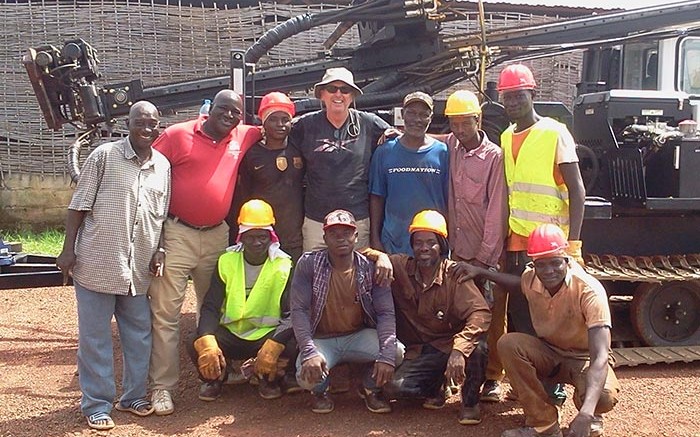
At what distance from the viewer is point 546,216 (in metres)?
5.02

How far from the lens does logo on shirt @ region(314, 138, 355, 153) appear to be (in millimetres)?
5430

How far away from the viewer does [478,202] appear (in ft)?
17.3

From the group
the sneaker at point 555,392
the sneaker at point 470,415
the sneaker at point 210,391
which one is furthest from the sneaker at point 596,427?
the sneaker at point 210,391

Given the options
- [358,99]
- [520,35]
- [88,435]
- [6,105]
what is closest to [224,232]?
[88,435]

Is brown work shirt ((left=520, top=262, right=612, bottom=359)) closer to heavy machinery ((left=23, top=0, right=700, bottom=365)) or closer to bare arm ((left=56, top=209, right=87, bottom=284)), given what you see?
heavy machinery ((left=23, top=0, right=700, bottom=365))

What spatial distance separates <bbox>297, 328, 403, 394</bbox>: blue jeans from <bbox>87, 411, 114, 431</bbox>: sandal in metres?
1.17

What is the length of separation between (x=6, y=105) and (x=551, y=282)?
911 centimetres

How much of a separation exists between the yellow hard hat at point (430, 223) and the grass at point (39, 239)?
6582 mm

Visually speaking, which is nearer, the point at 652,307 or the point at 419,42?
the point at 652,307

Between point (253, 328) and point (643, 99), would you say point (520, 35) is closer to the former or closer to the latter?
point (643, 99)

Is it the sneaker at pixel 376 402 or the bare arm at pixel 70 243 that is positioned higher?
the bare arm at pixel 70 243

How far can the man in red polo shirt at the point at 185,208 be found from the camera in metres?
5.19

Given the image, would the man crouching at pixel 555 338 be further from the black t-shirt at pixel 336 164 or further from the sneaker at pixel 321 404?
the black t-shirt at pixel 336 164

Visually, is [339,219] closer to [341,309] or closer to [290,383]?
[341,309]
